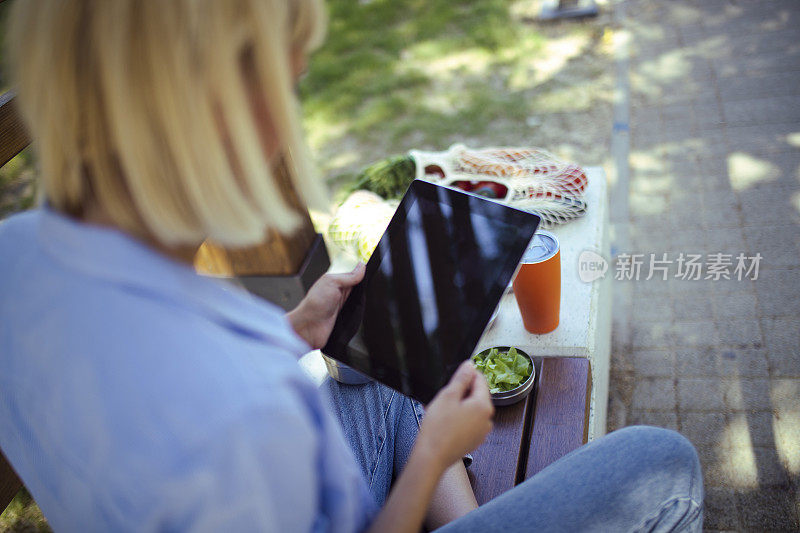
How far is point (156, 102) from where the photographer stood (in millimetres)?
742

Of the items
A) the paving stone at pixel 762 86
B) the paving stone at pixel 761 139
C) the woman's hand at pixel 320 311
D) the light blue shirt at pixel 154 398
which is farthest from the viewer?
the paving stone at pixel 762 86

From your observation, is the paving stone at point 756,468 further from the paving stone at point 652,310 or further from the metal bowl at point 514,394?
the metal bowl at point 514,394

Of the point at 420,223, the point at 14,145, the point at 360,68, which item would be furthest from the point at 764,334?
the point at 360,68

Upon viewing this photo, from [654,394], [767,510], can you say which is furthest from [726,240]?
[767,510]

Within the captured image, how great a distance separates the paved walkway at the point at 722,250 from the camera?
6.23 feet

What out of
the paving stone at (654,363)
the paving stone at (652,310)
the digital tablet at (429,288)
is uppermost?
the digital tablet at (429,288)

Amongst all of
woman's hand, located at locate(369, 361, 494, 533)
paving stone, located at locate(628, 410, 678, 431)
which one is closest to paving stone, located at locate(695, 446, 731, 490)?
paving stone, located at locate(628, 410, 678, 431)

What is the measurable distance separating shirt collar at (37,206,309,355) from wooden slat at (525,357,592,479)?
849 mm

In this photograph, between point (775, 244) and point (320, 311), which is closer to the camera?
point (320, 311)

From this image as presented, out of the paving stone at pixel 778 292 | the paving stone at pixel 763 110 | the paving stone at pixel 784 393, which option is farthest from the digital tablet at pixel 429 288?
the paving stone at pixel 763 110

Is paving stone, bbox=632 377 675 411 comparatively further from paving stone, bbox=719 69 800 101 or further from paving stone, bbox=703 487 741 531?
paving stone, bbox=719 69 800 101

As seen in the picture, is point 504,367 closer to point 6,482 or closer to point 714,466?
point 714,466

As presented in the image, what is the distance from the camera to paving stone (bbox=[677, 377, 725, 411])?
2047mm

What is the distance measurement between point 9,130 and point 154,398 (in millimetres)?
1208
